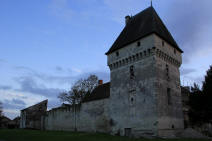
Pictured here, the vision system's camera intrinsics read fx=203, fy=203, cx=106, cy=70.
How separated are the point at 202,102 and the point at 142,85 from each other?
7392 mm

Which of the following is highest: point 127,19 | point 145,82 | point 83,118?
point 127,19

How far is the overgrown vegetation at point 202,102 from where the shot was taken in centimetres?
2111

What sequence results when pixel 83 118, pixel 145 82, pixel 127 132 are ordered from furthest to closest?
1. pixel 83 118
2. pixel 127 132
3. pixel 145 82

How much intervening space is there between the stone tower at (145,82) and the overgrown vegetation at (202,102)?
2.12 metres

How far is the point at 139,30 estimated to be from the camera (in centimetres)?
2197

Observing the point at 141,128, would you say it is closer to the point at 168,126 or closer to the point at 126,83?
the point at 168,126

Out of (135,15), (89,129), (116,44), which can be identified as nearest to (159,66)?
(116,44)

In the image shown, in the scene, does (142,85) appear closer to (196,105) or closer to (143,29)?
(143,29)

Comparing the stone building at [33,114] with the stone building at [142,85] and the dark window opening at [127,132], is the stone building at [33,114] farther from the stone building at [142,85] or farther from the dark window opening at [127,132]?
the dark window opening at [127,132]

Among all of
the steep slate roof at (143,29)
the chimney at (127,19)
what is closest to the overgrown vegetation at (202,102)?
the steep slate roof at (143,29)

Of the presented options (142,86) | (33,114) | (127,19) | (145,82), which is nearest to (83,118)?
(142,86)

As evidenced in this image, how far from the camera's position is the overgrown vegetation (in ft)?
69.3

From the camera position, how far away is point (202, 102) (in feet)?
71.0

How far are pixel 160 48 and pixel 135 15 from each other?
26.2 ft
